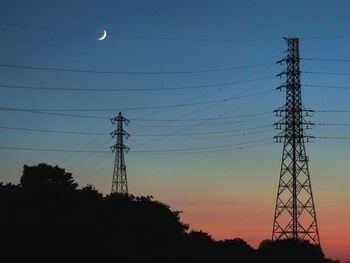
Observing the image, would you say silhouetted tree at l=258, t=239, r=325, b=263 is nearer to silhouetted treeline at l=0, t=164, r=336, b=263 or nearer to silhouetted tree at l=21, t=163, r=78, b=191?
silhouetted treeline at l=0, t=164, r=336, b=263

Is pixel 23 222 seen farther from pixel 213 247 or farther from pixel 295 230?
pixel 213 247

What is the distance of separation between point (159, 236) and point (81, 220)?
1271cm

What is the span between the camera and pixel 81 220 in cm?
5884

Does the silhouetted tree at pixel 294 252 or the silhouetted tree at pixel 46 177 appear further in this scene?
the silhouetted tree at pixel 294 252

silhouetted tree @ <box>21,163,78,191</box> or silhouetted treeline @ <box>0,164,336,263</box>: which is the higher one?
silhouetted tree @ <box>21,163,78,191</box>

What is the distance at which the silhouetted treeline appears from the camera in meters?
54.7

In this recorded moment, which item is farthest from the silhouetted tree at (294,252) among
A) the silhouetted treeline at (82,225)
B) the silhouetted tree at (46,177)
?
the silhouetted tree at (46,177)

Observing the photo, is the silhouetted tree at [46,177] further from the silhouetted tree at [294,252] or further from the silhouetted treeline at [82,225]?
the silhouetted tree at [294,252]

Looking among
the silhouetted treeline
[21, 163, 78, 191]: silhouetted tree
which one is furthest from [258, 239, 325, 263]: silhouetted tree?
[21, 163, 78, 191]: silhouetted tree

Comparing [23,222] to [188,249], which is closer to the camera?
[23,222]

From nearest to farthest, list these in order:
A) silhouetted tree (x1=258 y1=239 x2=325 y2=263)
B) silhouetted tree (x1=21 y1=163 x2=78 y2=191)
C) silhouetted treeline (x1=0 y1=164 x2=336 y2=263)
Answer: silhouetted treeline (x1=0 y1=164 x2=336 y2=263) → silhouetted tree (x1=21 y1=163 x2=78 y2=191) → silhouetted tree (x1=258 y1=239 x2=325 y2=263)

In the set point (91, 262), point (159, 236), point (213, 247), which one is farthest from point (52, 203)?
point (213, 247)

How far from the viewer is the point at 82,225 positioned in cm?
5822

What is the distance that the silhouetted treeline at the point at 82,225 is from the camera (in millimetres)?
54719
